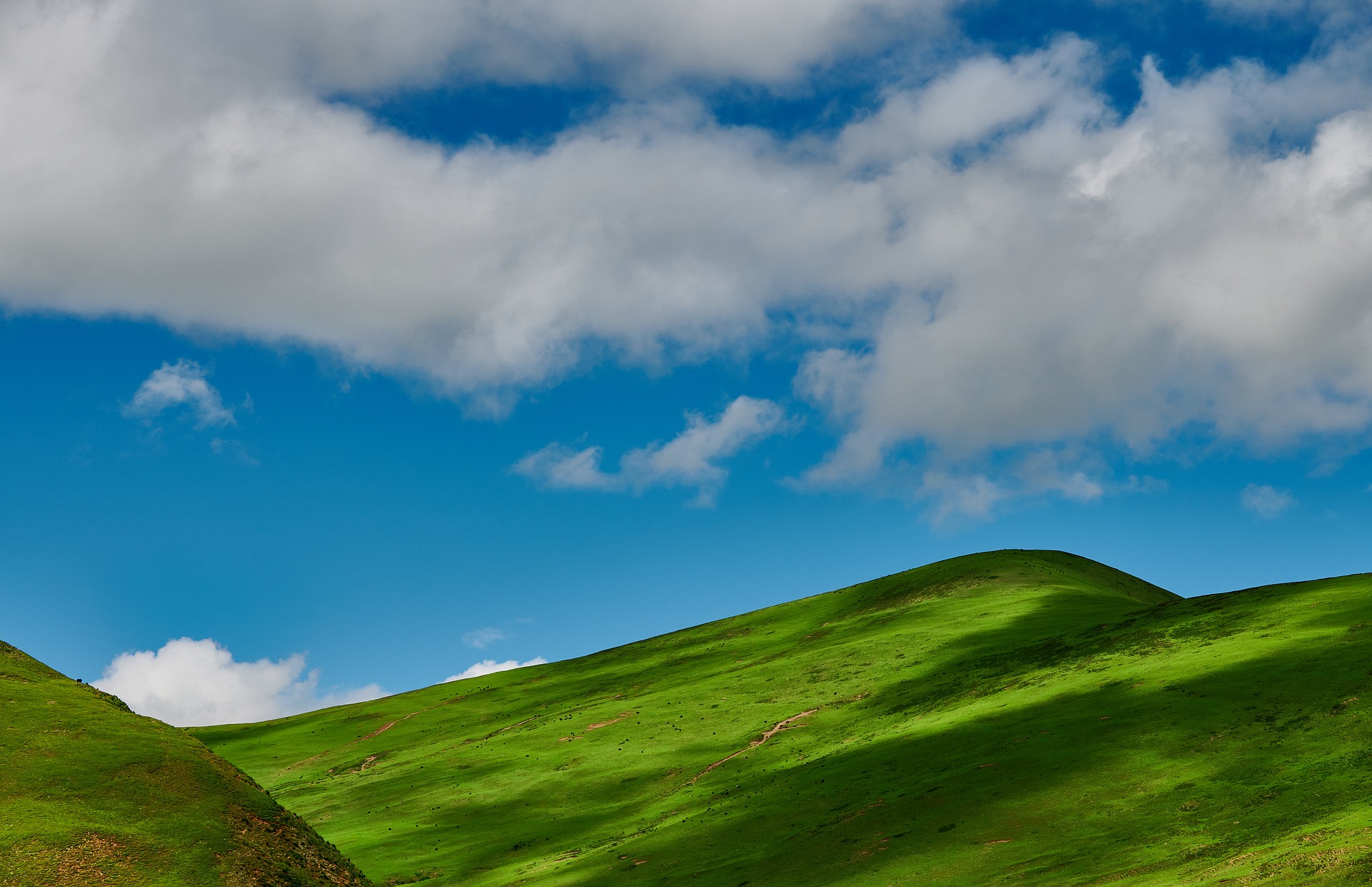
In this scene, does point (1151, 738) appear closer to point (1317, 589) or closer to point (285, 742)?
point (1317, 589)

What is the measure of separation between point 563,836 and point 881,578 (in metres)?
76.6

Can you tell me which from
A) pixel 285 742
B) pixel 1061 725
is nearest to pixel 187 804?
pixel 1061 725

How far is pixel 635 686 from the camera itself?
111062 millimetres

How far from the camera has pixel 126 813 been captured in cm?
3794

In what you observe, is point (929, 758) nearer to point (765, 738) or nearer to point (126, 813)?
point (765, 738)

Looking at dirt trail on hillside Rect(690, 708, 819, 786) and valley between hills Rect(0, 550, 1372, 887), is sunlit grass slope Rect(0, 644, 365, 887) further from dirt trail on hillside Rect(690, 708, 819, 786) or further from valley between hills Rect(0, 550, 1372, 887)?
dirt trail on hillside Rect(690, 708, 819, 786)

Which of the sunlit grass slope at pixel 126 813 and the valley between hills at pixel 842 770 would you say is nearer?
the sunlit grass slope at pixel 126 813

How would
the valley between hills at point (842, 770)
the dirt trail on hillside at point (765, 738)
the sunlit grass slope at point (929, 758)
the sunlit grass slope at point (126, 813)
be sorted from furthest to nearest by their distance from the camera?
the dirt trail on hillside at point (765, 738) < the sunlit grass slope at point (929, 758) < the valley between hills at point (842, 770) < the sunlit grass slope at point (126, 813)

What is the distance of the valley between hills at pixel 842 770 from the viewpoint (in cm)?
3847

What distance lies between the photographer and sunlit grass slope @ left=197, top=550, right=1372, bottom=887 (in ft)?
145

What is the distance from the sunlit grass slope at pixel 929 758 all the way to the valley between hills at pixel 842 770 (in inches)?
8.9

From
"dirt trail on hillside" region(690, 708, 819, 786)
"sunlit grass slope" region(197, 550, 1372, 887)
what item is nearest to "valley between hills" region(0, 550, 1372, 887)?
"sunlit grass slope" region(197, 550, 1372, 887)

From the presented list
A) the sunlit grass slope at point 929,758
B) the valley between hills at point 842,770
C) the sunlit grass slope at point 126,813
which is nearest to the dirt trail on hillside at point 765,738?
the sunlit grass slope at point 929,758

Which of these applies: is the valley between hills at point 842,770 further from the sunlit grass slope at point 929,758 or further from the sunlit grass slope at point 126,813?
the sunlit grass slope at point 929,758
